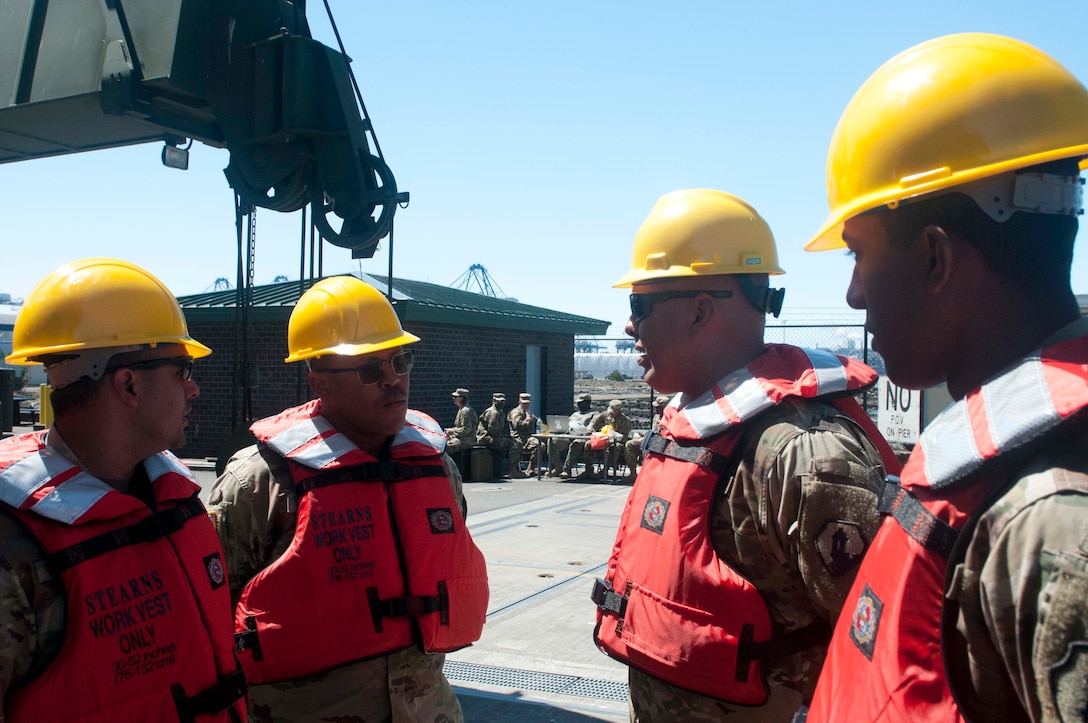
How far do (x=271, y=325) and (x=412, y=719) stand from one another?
46.3 ft

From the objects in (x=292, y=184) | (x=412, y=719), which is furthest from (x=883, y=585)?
(x=292, y=184)

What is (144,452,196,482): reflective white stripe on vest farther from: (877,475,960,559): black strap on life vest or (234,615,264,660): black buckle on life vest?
(877,475,960,559): black strap on life vest

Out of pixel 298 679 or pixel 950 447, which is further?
pixel 298 679

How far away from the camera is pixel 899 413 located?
8047mm

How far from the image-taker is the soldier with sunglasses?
2.72m

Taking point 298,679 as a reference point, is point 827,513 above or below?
above

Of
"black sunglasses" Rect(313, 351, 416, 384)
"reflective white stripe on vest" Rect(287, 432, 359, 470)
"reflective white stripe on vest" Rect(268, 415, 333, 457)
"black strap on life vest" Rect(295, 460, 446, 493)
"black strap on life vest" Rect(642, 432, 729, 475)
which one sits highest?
"black sunglasses" Rect(313, 351, 416, 384)

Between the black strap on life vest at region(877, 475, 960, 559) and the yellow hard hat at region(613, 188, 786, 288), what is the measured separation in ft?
5.03

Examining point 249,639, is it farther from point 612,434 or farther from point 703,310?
point 612,434

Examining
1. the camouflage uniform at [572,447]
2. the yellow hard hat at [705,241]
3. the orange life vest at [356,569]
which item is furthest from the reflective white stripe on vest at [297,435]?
the camouflage uniform at [572,447]

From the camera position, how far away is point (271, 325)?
15.9 m

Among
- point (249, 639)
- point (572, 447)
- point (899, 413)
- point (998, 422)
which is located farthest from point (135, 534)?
point (572, 447)

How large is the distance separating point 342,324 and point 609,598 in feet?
4.86

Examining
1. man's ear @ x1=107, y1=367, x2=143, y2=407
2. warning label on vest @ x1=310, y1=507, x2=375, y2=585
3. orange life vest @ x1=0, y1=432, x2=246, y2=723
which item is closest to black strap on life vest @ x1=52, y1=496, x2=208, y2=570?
orange life vest @ x1=0, y1=432, x2=246, y2=723
